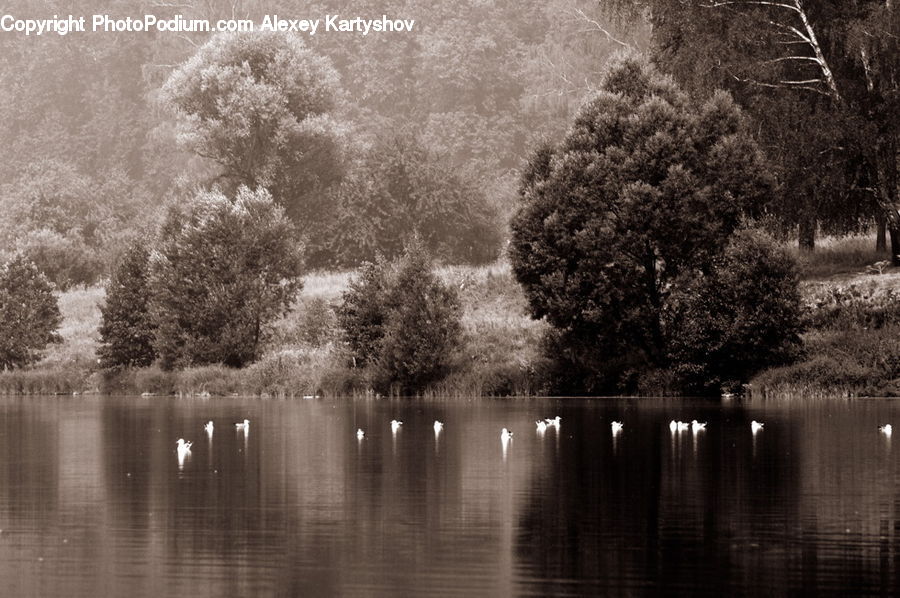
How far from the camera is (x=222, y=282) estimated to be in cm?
7044

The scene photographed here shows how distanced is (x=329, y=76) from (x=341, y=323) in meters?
42.6

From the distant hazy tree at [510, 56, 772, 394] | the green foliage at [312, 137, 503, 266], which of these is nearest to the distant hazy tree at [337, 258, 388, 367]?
the distant hazy tree at [510, 56, 772, 394]

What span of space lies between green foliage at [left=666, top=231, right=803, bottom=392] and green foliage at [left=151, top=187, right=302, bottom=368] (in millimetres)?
23421

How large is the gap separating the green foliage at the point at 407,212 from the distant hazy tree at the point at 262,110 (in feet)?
16.4

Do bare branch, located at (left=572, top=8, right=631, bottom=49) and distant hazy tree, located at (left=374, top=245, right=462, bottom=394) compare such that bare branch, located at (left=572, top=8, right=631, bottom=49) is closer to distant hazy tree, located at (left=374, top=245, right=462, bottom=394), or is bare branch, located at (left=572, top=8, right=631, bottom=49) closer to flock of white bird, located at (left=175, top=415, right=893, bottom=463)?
distant hazy tree, located at (left=374, top=245, right=462, bottom=394)

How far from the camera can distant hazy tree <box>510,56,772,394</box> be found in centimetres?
5553

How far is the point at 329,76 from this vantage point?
10269 cm

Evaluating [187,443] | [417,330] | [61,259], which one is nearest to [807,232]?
[417,330]

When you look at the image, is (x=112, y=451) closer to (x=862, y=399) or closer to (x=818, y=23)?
(x=862, y=399)

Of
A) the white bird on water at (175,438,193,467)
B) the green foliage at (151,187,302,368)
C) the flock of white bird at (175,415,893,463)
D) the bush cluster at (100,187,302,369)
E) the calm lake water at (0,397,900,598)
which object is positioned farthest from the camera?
the bush cluster at (100,187,302,369)

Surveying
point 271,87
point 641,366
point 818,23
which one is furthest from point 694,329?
point 271,87

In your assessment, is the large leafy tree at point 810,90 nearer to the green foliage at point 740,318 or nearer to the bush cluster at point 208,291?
the green foliage at point 740,318

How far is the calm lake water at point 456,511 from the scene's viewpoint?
1522 centimetres

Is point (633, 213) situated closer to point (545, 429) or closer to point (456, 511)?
point (545, 429)
